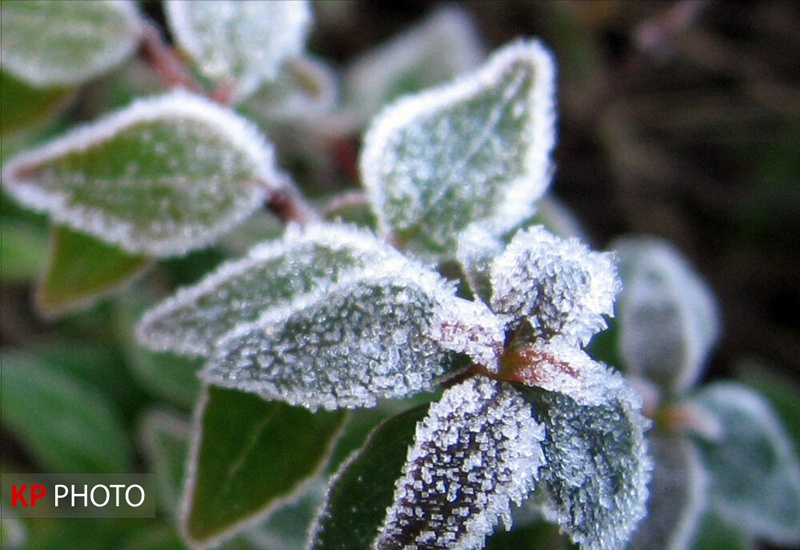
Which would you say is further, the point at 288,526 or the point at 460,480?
the point at 288,526

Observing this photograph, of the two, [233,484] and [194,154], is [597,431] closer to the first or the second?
[233,484]

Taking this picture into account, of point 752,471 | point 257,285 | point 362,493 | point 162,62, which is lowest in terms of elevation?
point 752,471

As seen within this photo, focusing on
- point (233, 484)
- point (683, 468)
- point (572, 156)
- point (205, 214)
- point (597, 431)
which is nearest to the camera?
point (597, 431)

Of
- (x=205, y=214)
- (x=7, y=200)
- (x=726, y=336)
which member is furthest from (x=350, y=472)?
(x=726, y=336)

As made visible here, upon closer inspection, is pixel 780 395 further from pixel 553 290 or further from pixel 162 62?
pixel 162 62

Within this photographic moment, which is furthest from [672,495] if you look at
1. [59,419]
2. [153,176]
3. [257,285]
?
[59,419]
